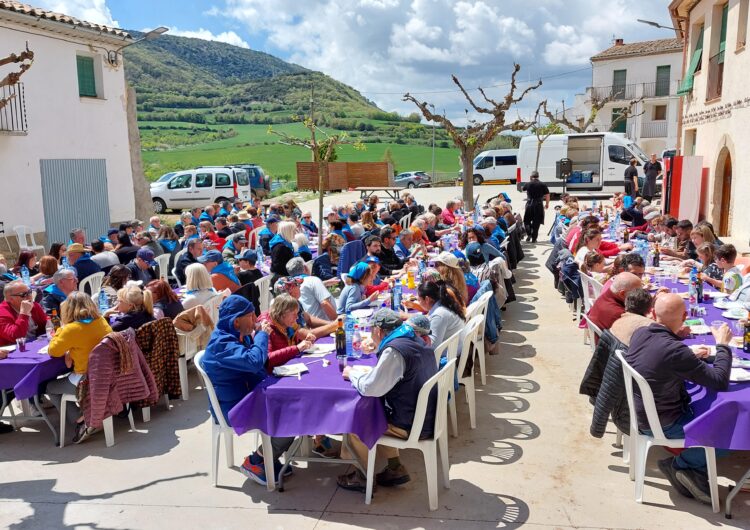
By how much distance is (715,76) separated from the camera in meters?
15.3

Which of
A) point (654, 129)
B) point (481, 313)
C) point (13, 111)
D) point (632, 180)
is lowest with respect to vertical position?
point (481, 313)

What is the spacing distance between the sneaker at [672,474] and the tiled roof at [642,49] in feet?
140

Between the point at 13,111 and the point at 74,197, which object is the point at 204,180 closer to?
the point at 74,197

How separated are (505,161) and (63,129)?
23060 mm

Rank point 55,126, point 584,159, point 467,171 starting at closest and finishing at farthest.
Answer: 1. point 55,126
2. point 467,171
3. point 584,159

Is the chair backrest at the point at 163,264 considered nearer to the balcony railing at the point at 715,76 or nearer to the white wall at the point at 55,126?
the white wall at the point at 55,126

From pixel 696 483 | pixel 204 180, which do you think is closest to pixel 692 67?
pixel 696 483

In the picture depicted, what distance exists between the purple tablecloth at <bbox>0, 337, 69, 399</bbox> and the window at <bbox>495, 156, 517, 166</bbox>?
3008cm

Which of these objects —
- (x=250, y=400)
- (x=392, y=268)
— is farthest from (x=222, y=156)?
(x=250, y=400)

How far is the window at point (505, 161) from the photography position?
3347cm

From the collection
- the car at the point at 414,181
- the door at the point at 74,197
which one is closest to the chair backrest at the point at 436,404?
the door at the point at 74,197

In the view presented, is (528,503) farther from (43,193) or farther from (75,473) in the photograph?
(43,193)

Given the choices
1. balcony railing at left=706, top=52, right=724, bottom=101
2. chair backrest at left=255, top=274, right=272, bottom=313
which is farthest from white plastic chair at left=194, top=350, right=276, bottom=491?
balcony railing at left=706, top=52, right=724, bottom=101

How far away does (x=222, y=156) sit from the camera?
225 feet
